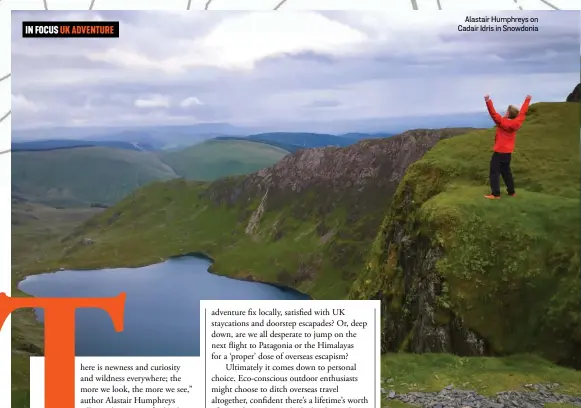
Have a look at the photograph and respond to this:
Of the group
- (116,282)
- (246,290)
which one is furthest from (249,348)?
(116,282)

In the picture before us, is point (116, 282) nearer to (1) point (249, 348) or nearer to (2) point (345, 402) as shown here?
(1) point (249, 348)

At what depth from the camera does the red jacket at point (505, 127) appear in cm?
575

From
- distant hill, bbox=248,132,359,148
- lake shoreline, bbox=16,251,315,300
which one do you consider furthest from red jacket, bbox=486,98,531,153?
lake shoreline, bbox=16,251,315,300

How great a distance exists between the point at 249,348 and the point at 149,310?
133 cm

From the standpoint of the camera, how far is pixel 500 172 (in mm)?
5906

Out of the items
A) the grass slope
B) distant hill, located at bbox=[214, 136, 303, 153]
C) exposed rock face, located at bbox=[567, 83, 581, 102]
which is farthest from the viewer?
distant hill, located at bbox=[214, 136, 303, 153]

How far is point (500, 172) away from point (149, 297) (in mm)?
4513

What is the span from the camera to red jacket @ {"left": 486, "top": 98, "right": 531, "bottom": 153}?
5.75m

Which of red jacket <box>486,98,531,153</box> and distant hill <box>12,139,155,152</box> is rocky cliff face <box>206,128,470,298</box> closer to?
red jacket <box>486,98,531,153</box>

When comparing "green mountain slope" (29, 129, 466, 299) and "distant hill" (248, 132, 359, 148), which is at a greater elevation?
"distant hill" (248, 132, 359, 148)

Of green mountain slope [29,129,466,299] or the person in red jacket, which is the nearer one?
the person in red jacket

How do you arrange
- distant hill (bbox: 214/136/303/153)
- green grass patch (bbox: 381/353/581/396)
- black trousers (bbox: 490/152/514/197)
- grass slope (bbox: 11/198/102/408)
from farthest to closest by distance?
distant hill (bbox: 214/136/303/153) < black trousers (bbox: 490/152/514/197) < grass slope (bbox: 11/198/102/408) < green grass patch (bbox: 381/353/581/396)

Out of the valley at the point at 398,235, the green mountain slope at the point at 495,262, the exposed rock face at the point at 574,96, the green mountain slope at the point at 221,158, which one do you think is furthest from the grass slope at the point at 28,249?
the exposed rock face at the point at 574,96

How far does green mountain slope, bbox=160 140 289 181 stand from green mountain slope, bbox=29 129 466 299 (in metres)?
0.15
